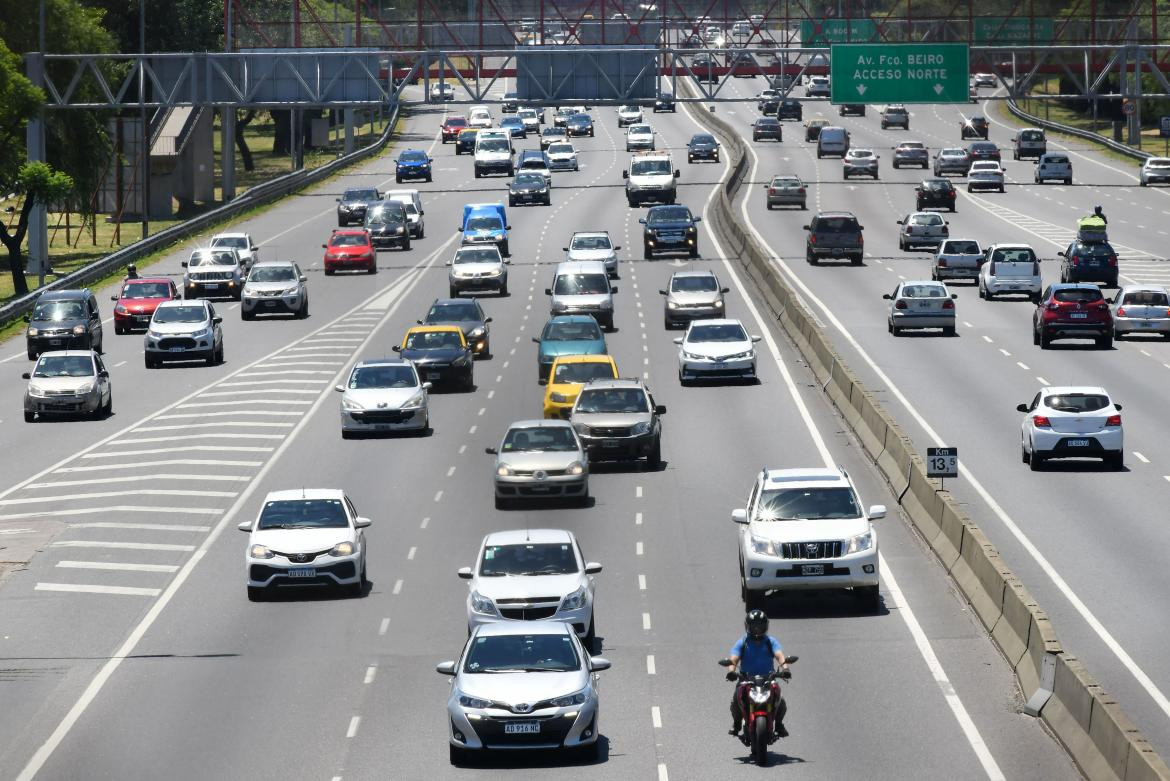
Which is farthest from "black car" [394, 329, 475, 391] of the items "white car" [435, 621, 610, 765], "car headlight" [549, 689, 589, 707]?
"car headlight" [549, 689, 589, 707]

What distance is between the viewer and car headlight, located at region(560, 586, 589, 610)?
23.4 meters

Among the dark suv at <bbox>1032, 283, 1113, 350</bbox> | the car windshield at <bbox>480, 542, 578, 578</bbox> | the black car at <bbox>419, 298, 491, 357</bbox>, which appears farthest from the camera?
the black car at <bbox>419, 298, 491, 357</bbox>

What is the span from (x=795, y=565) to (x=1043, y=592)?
3408 millimetres

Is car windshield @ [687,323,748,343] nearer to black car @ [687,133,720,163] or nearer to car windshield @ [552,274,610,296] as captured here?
car windshield @ [552,274,610,296]

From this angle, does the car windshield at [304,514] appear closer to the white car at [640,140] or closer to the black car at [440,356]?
the black car at [440,356]

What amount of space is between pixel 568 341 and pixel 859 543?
Result: 22749mm

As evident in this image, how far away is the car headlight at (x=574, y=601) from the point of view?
23.4 meters

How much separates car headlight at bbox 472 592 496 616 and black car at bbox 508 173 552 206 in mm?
70690

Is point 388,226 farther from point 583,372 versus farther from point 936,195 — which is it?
point 583,372

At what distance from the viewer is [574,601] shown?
2345 cm

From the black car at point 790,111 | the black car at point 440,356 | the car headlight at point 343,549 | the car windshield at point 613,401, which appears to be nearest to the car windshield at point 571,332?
the black car at point 440,356

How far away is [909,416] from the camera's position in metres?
40.7

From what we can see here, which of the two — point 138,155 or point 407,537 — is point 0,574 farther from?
point 138,155

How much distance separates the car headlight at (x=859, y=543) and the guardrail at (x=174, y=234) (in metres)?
41.2
